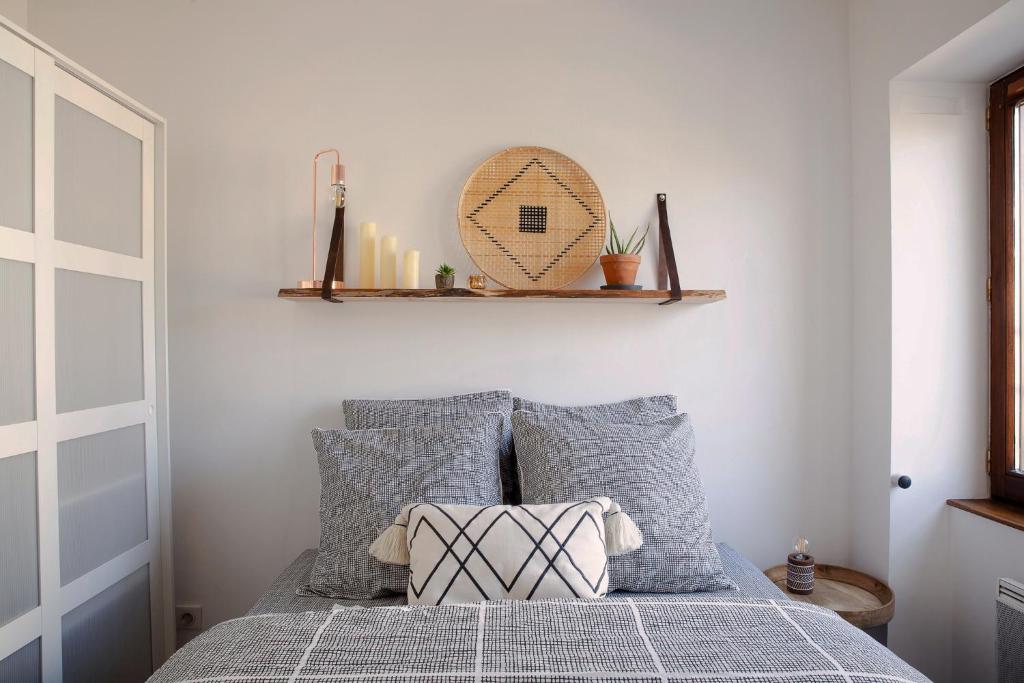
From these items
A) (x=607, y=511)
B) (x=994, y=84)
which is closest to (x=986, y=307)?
(x=994, y=84)

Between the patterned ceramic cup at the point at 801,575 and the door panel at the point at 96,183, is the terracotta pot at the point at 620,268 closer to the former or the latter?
the patterned ceramic cup at the point at 801,575

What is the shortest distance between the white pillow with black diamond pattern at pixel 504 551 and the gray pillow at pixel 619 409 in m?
0.56

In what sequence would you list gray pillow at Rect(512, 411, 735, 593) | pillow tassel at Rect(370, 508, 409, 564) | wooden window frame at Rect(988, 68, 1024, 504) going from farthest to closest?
wooden window frame at Rect(988, 68, 1024, 504), gray pillow at Rect(512, 411, 735, 593), pillow tassel at Rect(370, 508, 409, 564)

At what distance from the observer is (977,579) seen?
210 cm

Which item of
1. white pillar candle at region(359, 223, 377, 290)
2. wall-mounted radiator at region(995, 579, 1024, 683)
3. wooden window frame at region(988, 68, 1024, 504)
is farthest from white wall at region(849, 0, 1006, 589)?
white pillar candle at region(359, 223, 377, 290)

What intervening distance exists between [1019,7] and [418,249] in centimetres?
185

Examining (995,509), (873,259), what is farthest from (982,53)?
(995,509)

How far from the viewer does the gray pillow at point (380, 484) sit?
5.98 feet

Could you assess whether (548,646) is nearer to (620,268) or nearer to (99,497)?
(620,268)

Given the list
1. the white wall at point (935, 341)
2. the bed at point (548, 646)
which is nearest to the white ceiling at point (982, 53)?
the white wall at point (935, 341)

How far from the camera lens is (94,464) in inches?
77.9

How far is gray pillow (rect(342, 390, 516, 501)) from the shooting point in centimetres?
217

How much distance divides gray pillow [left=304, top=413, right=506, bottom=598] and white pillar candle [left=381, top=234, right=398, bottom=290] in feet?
1.80

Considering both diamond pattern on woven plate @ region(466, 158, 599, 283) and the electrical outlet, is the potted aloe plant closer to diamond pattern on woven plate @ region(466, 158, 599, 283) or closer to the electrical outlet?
diamond pattern on woven plate @ region(466, 158, 599, 283)
